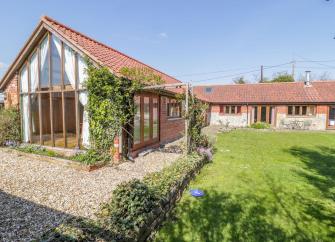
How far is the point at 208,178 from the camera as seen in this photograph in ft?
23.7

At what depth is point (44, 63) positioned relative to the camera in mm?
10055

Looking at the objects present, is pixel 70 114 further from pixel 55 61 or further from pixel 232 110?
pixel 232 110

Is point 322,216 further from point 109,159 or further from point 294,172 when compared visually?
point 109,159

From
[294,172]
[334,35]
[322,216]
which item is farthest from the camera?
[294,172]

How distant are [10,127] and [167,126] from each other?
879 cm

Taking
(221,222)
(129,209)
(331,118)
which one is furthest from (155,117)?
(331,118)

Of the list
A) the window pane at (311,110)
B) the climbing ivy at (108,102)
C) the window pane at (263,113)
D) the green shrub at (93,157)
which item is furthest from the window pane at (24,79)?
the window pane at (311,110)

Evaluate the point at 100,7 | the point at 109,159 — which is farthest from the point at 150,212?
the point at 100,7

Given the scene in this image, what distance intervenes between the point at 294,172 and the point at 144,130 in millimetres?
6803

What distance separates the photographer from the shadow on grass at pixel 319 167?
259 inches

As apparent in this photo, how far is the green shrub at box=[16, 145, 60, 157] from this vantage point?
366 inches

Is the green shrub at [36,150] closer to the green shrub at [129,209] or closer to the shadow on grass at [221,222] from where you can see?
the green shrub at [129,209]

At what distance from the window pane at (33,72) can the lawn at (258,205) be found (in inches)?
366

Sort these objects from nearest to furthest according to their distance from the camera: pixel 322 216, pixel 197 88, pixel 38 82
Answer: pixel 322 216
pixel 38 82
pixel 197 88
